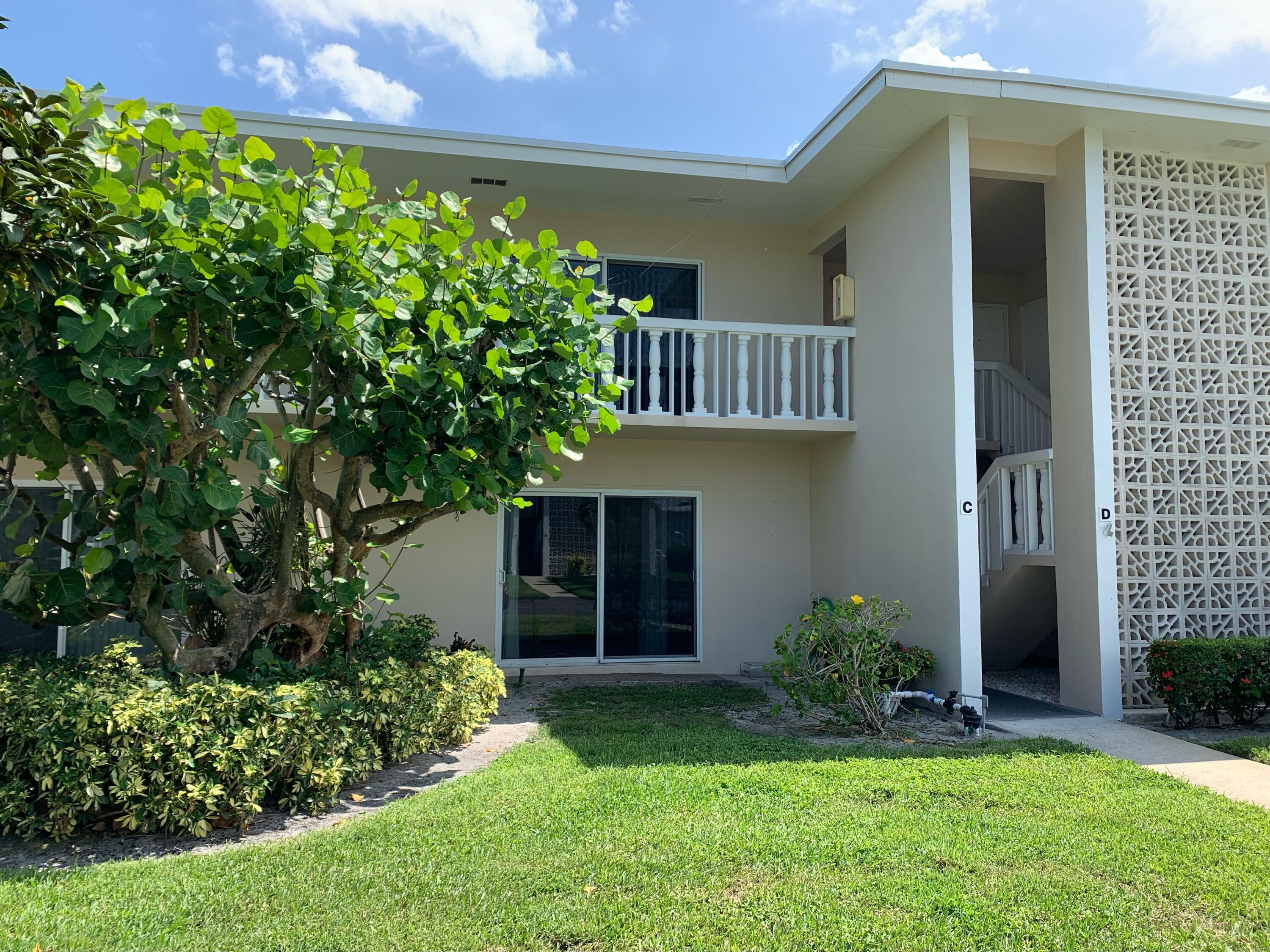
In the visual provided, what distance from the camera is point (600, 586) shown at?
998 cm

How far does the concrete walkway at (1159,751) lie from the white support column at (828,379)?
3.51 metres

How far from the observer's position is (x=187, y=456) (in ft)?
16.6

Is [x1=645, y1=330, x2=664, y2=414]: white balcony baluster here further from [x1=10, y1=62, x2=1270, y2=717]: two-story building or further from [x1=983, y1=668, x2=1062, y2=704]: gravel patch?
[x1=983, y1=668, x2=1062, y2=704]: gravel patch

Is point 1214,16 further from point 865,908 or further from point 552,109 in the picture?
point 865,908

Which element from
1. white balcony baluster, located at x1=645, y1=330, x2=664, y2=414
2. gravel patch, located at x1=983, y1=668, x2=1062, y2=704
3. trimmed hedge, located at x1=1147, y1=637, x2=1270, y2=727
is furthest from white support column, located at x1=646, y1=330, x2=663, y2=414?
trimmed hedge, located at x1=1147, y1=637, x2=1270, y2=727

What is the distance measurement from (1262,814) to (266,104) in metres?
9.52

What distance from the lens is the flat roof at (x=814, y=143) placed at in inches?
286

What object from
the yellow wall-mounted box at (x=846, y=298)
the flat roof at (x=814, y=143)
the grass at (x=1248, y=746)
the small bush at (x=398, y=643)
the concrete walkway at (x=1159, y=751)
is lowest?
the concrete walkway at (x=1159, y=751)

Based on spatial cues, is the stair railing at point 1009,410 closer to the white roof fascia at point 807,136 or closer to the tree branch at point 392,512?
the white roof fascia at point 807,136

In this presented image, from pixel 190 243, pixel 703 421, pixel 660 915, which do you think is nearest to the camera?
pixel 660 915

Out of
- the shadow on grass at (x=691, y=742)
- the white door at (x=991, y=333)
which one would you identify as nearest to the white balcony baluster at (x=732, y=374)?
the shadow on grass at (x=691, y=742)

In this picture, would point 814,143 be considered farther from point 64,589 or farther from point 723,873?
point 64,589

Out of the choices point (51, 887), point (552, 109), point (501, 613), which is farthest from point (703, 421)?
point (51, 887)

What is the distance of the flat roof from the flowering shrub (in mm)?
4365
